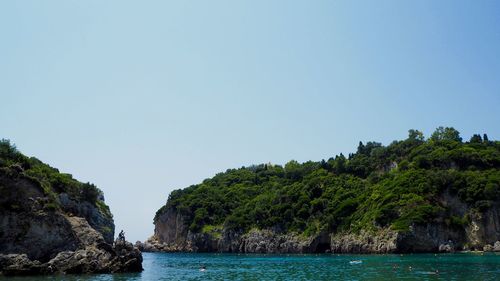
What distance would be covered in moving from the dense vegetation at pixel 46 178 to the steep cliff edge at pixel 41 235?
0.32 ft

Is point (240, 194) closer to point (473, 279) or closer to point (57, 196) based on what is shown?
point (57, 196)

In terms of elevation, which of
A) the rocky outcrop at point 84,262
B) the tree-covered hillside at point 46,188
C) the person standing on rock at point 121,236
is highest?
the tree-covered hillside at point 46,188

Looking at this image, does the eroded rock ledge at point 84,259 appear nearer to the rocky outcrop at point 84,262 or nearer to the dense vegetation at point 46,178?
the rocky outcrop at point 84,262

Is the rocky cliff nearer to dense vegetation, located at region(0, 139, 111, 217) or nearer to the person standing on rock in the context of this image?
the person standing on rock

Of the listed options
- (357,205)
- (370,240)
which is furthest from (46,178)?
(357,205)

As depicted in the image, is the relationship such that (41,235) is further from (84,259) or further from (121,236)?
(121,236)

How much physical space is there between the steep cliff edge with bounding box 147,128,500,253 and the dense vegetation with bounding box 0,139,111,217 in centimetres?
5940

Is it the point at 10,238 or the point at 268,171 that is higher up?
the point at 268,171

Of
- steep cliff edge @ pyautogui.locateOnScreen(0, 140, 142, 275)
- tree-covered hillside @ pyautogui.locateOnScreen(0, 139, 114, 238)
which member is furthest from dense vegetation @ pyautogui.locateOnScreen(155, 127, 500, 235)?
steep cliff edge @ pyautogui.locateOnScreen(0, 140, 142, 275)

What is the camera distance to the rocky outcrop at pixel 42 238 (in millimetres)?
47969

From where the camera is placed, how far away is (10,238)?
1924 inches

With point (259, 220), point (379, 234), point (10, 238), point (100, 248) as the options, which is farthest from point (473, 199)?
point (10, 238)

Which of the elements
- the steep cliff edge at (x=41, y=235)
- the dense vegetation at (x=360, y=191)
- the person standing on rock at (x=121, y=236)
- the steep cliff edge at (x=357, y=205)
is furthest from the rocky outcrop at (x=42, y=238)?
the dense vegetation at (x=360, y=191)

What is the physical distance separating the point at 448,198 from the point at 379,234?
57.7ft
